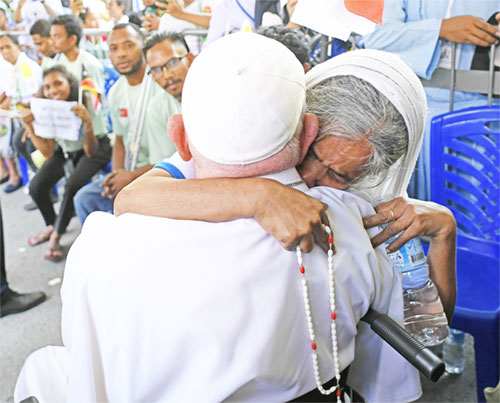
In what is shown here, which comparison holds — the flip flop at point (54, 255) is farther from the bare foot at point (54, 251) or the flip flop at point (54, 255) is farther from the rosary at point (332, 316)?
the rosary at point (332, 316)

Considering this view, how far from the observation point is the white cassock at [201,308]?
72 centimetres

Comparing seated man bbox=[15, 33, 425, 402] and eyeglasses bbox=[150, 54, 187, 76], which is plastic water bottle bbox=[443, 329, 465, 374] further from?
eyeglasses bbox=[150, 54, 187, 76]

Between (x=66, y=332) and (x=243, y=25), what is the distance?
52.3 inches

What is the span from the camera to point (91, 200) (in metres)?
2.52

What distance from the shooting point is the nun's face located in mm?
857

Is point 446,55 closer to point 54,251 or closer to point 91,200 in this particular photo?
point 91,200

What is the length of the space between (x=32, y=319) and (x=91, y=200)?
625 mm

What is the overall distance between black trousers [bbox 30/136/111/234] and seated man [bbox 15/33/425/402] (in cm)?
189

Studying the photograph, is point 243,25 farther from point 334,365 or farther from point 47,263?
point 47,263

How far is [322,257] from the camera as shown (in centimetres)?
78

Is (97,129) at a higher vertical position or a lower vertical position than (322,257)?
lower

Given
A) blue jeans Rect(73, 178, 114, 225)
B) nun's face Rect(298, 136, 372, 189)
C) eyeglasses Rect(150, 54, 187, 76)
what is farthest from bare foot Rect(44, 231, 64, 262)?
nun's face Rect(298, 136, 372, 189)

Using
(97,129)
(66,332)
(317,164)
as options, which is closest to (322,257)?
(317,164)

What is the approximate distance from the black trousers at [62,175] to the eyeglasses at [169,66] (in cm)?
55
